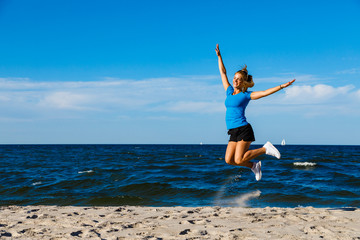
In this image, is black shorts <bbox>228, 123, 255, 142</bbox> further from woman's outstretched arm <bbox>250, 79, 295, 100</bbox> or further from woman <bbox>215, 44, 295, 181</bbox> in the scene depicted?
woman's outstretched arm <bbox>250, 79, 295, 100</bbox>

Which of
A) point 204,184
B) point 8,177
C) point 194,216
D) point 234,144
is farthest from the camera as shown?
point 8,177

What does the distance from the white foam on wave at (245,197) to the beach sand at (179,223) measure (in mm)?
1895

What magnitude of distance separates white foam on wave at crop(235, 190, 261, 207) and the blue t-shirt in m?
4.47

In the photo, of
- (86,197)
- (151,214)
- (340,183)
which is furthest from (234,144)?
(340,183)

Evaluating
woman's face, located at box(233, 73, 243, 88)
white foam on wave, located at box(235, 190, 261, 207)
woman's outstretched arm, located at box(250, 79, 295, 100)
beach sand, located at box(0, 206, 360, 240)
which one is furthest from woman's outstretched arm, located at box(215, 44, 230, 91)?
white foam on wave, located at box(235, 190, 261, 207)

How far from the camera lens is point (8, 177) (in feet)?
51.5

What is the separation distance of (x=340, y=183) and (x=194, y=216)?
931 cm

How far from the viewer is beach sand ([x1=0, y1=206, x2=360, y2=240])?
5.52 meters

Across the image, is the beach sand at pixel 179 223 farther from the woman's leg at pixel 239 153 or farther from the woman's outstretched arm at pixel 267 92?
the woman's outstretched arm at pixel 267 92

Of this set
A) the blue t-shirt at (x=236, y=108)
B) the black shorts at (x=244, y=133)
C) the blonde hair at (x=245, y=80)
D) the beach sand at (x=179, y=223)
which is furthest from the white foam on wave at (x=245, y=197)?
the blonde hair at (x=245, y=80)

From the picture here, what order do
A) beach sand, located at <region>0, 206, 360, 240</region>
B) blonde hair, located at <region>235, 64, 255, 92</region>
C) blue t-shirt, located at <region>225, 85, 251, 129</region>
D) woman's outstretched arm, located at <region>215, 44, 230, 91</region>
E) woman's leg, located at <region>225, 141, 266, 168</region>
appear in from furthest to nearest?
woman's outstretched arm, located at <region>215, 44, 230, 91</region>
woman's leg, located at <region>225, 141, 266, 168</region>
blonde hair, located at <region>235, 64, 255, 92</region>
blue t-shirt, located at <region>225, 85, 251, 129</region>
beach sand, located at <region>0, 206, 360, 240</region>

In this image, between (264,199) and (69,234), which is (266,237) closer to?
(69,234)

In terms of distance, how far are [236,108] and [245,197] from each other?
583cm

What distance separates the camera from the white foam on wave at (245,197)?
32.5 ft
